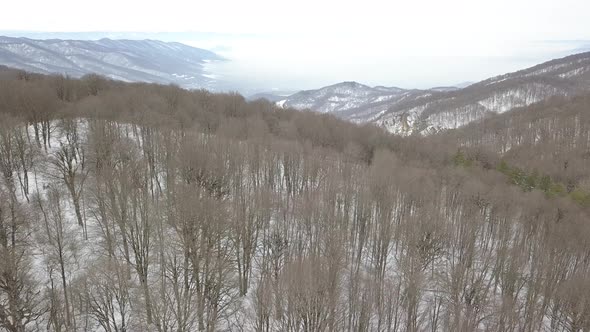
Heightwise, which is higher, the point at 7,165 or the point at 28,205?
the point at 7,165

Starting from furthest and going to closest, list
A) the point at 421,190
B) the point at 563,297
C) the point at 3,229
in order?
1. the point at 421,190
2. the point at 563,297
3. the point at 3,229

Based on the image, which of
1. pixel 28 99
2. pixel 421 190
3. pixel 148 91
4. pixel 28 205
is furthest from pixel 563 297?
pixel 148 91

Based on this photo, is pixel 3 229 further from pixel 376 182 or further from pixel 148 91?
pixel 148 91

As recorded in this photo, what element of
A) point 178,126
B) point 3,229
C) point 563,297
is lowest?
point 563,297

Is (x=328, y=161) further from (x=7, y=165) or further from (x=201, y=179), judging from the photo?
(x=7, y=165)

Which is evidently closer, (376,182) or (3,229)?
(3,229)

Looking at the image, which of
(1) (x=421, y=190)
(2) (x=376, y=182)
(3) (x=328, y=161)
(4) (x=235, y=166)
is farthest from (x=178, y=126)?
Answer: (1) (x=421, y=190)

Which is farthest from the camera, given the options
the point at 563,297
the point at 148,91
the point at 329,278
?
the point at 148,91
